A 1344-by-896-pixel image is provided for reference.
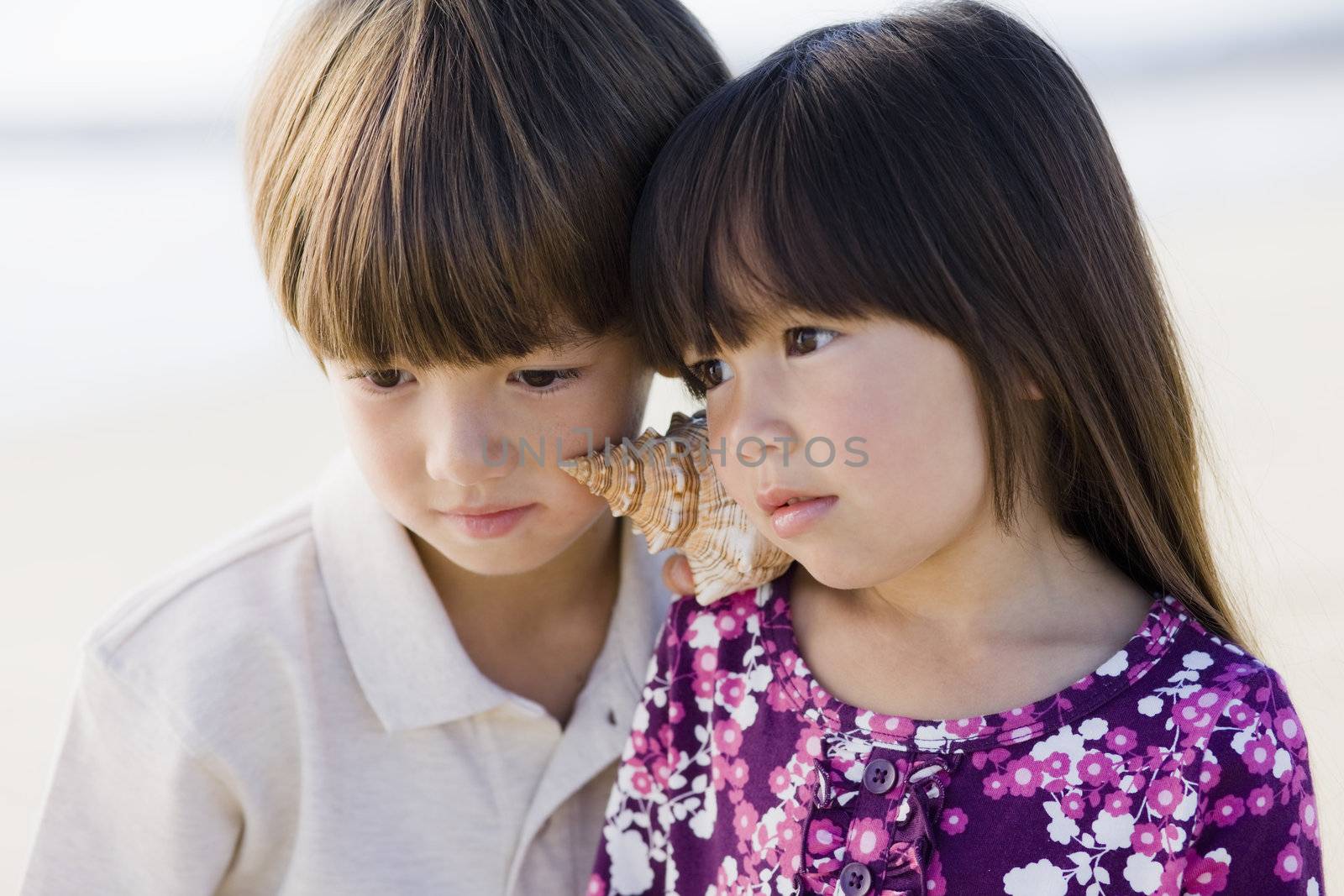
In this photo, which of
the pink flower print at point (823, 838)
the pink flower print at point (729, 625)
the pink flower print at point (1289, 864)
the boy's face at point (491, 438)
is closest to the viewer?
the pink flower print at point (1289, 864)

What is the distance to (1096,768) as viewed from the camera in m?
1.30

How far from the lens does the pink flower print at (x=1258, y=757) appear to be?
1272mm

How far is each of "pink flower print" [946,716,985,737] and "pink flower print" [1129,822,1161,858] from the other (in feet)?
0.53

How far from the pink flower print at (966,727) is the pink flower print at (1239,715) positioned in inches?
8.5

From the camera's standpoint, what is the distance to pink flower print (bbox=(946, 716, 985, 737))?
4.42 feet

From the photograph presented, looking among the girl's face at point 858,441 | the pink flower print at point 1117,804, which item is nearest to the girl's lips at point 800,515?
the girl's face at point 858,441

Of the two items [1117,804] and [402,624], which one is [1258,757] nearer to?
[1117,804]

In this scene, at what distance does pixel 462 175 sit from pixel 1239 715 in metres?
0.88

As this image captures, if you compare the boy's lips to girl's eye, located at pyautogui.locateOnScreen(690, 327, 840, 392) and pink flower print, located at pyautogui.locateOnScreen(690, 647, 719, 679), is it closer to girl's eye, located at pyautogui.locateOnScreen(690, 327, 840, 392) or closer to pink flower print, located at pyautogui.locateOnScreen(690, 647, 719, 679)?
pink flower print, located at pyautogui.locateOnScreen(690, 647, 719, 679)

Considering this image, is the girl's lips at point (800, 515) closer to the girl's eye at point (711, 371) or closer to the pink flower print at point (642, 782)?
the girl's eye at point (711, 371)

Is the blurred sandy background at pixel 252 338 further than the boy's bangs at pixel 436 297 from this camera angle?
Yes

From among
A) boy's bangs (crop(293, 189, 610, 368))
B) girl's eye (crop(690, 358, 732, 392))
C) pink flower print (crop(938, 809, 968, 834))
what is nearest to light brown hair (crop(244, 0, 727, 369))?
boy's bangs (crop(293, 189, 610, 368))

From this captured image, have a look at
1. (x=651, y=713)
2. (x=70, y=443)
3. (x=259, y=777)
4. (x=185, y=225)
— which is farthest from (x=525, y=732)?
(x=185, y=225)

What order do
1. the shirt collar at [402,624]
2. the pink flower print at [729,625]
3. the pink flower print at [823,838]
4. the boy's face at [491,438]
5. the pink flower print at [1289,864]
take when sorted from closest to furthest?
1. the pink flower print at [1289,864]
2. the pink flower print at [823,838]
3. the boy's face at [491,438]
4. the pink flower print at [729,625]
5. the shirt collar at [402,624]
